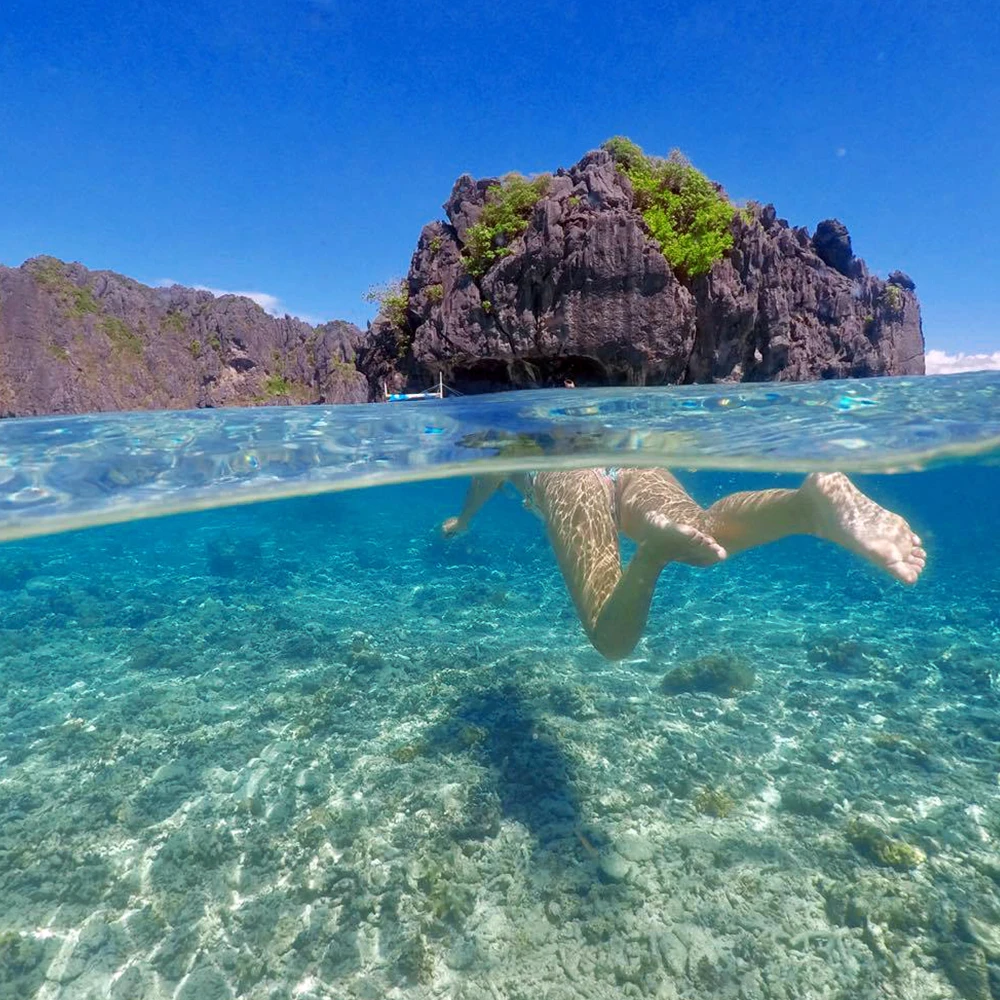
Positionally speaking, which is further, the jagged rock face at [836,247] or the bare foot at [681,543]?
the jagged rock face at [836,247]

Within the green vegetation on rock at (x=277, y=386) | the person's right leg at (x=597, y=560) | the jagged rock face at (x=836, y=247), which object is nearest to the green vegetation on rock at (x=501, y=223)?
the person's right leg at (x=597, y=560)

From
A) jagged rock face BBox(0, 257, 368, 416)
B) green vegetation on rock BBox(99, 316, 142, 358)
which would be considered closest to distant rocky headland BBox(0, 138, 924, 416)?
jagged rock face BBox(0, 257, 368, 416)

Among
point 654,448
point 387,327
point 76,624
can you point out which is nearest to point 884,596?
point 654,448

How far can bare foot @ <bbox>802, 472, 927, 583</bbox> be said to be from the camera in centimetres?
398

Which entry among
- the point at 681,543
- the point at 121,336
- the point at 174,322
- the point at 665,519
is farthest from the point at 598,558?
the point at 174,322

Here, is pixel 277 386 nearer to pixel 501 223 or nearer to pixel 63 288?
pixel 63 288

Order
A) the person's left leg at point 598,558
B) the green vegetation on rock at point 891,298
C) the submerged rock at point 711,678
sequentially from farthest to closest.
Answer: the green vegetation on rock at point 891,298
the submerged rock at point 711,678
the person's left leg at point 598,558

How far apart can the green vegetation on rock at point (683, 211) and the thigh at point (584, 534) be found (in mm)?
21144

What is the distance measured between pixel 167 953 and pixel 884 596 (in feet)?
53.6

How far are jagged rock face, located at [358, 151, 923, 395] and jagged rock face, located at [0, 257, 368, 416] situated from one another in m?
47.6

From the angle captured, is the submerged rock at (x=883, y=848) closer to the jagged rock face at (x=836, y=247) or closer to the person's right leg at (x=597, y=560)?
the person's right leg at (x=597, y=560)

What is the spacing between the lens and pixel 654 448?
7672 mm

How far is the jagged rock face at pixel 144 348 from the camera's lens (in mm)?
71875

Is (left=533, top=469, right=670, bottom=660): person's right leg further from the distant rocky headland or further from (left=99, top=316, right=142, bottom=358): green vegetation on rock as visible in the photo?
(left=99, top=316, right=142, bottom=358): green vegetation on rock
